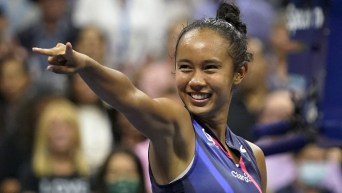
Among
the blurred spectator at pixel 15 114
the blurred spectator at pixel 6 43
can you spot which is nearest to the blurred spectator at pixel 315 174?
the blurred spectator at pixel 15 114

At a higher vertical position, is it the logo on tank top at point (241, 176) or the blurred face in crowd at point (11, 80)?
the logo on tank top at point (241, 176)

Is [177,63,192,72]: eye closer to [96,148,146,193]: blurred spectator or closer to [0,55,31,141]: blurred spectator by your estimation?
[96,148,146,193]: blurred spectator

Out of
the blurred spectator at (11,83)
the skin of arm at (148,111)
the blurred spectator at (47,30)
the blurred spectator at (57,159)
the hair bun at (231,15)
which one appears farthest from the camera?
the blurred spectator at (47,30)

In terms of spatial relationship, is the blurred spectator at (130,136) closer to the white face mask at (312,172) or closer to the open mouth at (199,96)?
the white face mask at (312,172)

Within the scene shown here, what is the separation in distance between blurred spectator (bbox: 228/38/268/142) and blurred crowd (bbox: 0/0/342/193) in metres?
0.01

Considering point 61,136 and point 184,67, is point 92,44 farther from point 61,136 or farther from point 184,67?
point 184,67

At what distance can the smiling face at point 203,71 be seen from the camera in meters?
4.02

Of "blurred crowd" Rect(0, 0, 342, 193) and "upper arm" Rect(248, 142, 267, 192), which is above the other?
"upper arm" Rect(248, 142, 267, 192)

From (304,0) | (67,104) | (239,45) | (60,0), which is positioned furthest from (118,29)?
(239,45)

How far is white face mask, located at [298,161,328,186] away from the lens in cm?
748

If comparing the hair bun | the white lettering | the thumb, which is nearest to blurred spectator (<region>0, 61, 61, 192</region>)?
the white lettering

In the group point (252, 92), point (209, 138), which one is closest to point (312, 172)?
point (252, 92)

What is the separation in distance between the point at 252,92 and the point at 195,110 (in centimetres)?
455

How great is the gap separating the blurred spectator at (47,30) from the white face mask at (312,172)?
95.3 inches
